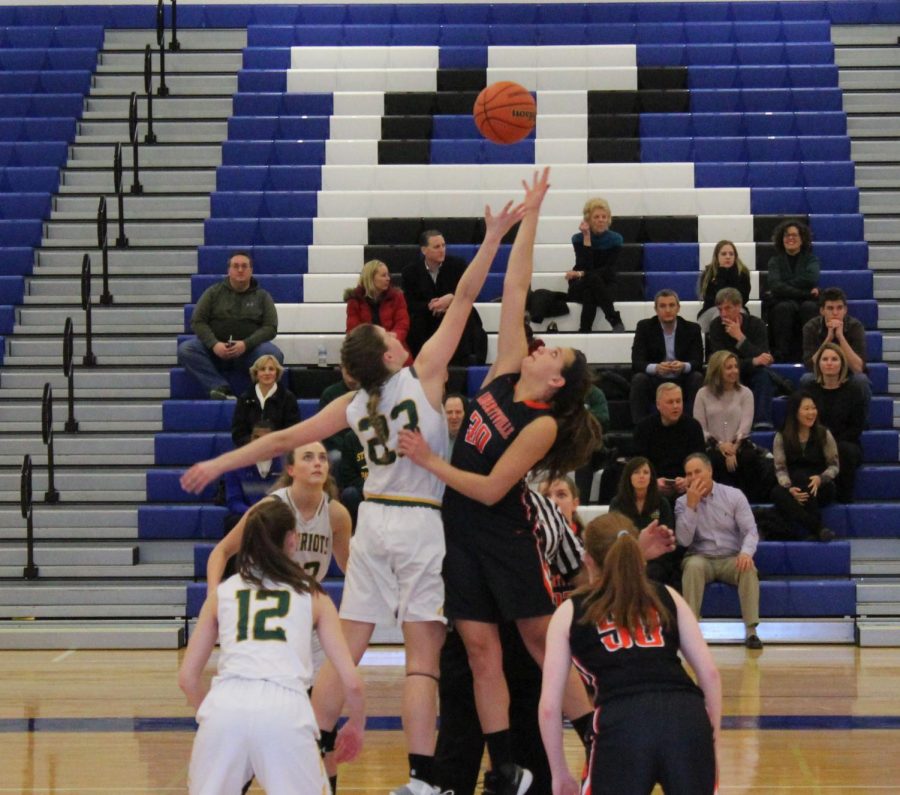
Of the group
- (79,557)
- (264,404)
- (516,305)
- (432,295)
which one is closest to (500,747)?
(516,305)

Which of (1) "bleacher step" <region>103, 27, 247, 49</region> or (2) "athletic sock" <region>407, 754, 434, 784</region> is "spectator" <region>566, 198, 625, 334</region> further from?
(2) "athletic sock" <region>407, 754, 434, 784</region>

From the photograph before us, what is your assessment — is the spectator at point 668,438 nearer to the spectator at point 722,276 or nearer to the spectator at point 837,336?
the spectator at point 837,336

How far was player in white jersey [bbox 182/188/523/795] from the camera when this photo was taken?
4992 millimetres

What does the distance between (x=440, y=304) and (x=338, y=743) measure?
19.4 ft

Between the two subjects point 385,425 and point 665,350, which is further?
point 665,350

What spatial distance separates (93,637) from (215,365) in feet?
7.66

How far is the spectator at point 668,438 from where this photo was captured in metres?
9.45

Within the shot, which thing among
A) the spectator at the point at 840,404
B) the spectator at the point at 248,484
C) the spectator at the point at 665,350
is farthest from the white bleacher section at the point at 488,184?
the spectator at the point at 248,484

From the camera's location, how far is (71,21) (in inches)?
568

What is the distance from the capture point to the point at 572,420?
4992mm

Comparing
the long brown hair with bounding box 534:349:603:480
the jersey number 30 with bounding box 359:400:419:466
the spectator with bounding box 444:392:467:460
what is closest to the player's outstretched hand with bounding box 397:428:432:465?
the jersey number 30 with bounding box 359:400:419:466

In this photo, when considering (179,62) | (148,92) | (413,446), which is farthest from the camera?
(179,62)

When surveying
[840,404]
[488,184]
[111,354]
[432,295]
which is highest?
[488,184]

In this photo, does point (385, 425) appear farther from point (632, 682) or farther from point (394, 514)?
point (632, 682)
